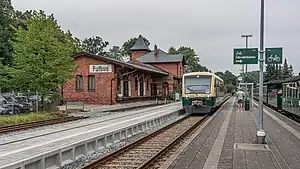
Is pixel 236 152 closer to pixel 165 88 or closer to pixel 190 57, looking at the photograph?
pixel 165 88

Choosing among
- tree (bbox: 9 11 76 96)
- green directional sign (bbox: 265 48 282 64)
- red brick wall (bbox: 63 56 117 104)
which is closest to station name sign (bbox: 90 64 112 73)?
red brick wall (bbox: 63 56 117 104)

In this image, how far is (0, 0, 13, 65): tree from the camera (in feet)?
172

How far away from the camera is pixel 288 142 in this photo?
14039mm

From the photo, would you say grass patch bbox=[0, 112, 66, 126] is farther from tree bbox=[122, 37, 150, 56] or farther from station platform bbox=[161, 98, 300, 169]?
tree bbox=[122, 37, 150, 56]

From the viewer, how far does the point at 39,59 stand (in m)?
27.3

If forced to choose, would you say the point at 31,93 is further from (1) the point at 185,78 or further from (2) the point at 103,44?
(2) the point at 103,44

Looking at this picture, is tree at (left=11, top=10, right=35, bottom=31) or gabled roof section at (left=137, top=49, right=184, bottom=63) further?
gabled roof section at (left=137, top=49, right=184, bottom=63)

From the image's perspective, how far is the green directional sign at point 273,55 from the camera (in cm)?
1367

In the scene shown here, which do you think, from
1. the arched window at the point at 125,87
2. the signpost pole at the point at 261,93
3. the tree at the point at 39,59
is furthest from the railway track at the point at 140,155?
the arched window at the point at 125,87

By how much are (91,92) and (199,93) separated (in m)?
13.9

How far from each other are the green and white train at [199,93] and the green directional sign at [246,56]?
13.3 metres

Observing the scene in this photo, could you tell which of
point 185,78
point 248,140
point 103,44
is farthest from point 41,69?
point 103,44

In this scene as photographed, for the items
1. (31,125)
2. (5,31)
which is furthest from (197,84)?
(5,31)

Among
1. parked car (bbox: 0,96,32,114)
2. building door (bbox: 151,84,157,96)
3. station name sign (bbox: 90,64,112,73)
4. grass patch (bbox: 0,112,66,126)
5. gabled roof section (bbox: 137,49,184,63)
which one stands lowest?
grass patch (bbox: 0,112,66,126)
